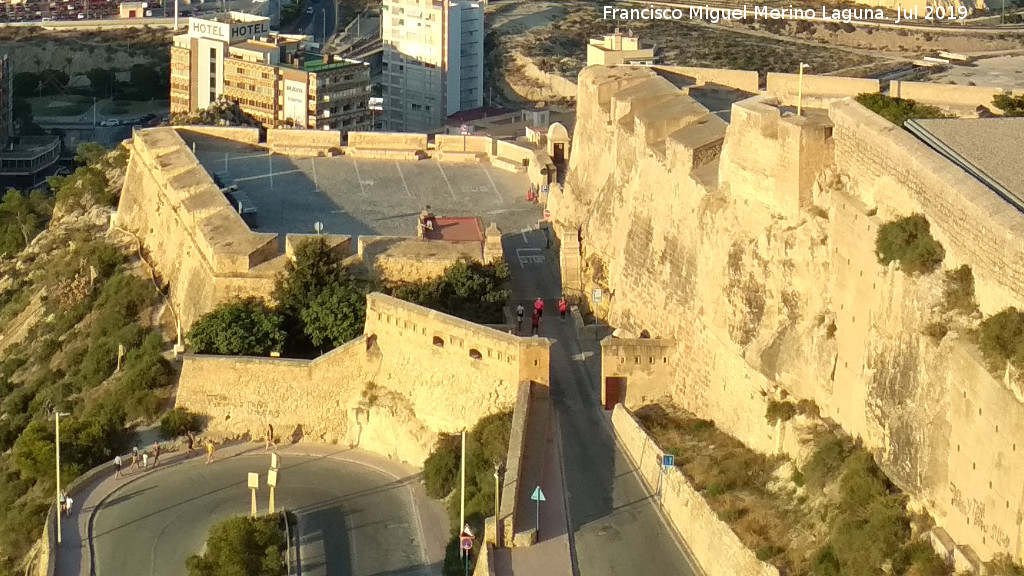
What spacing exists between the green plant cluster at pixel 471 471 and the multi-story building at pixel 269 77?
140ft

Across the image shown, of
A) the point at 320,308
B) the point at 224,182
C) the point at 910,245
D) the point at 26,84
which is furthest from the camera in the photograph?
the point at 26,84

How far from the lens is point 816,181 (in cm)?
2683

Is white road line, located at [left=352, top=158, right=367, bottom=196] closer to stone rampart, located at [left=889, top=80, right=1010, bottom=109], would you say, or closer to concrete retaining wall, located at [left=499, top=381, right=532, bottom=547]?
stone rampart, located at [left=889, top=80, right=1010, bottom=109]

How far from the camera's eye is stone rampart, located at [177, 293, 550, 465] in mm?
30938

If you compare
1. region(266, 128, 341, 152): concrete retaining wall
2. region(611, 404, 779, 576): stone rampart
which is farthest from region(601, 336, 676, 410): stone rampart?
region(266, 128, 341, 152): concrete retaining wall

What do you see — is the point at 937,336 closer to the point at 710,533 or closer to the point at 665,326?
the point at 710,533

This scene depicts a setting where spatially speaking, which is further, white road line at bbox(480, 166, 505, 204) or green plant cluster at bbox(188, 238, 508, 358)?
white road line at bbox(480, 166, 505, 204)

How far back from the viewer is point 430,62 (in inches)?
3162

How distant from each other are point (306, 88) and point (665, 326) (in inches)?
1716

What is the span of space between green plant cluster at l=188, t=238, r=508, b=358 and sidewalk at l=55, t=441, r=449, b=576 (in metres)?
1.78

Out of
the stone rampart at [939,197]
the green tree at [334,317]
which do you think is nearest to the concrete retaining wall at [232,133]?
the green tree at [334,317]

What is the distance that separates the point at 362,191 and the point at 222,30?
39526 mm

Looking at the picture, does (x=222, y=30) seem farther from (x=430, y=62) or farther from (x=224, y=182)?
(x=224, y=182)

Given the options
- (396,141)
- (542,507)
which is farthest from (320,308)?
(396,141)
